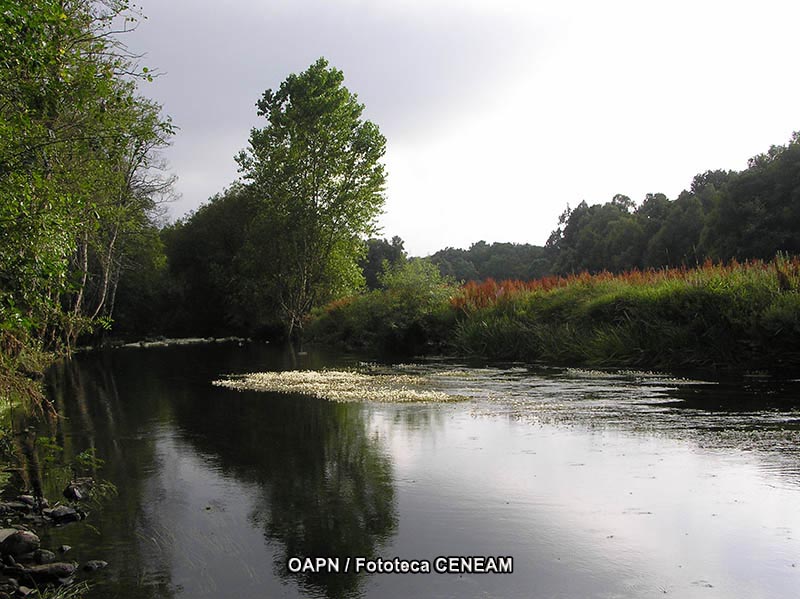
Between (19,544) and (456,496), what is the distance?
10.2 ft

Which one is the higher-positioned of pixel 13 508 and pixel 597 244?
pixel 597 244

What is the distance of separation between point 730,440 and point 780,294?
785cm

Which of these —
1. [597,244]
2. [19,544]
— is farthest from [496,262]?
[19,544]

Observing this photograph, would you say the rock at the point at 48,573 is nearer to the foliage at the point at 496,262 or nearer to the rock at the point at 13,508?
the rock at the point at 13,508

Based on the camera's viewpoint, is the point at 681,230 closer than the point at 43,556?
No

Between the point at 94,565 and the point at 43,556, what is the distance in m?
0.34

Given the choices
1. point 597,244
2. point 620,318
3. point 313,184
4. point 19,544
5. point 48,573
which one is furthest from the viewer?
point 597,244

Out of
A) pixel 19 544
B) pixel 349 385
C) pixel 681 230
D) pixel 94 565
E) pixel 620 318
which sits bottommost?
pixel 94 565

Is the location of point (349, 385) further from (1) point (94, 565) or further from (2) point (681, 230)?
(2) point (681, 230)

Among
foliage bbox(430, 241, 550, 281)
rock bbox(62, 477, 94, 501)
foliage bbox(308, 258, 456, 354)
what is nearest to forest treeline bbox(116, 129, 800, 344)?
foliage bbox(308, 258, 456, 354)

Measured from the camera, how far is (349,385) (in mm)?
13391

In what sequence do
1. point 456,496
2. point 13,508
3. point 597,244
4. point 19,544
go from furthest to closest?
point 597,244, point 456,496, point 13,508, point 19,544

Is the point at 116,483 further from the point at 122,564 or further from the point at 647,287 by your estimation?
the point at 647,287

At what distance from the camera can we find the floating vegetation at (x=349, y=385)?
37.7ft
